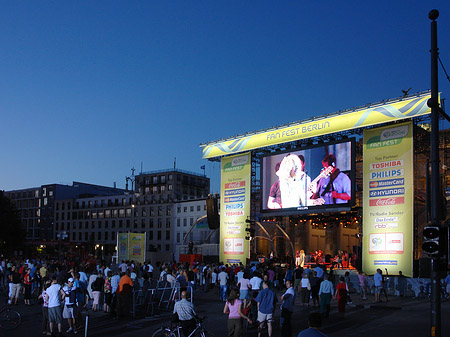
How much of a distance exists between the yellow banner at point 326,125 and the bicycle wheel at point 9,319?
2316cm

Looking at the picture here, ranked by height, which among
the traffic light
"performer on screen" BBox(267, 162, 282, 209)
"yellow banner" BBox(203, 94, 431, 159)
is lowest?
the traffic light

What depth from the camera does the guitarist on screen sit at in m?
32.8

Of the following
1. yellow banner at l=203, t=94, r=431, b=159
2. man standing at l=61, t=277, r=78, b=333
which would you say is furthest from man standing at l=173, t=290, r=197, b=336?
yellow banner at l=203, t=94, r=431, b=159

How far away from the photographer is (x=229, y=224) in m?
41.6

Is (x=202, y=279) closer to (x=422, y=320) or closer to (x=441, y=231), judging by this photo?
(x=422, y=320)

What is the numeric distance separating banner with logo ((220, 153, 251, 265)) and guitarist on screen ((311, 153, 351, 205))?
7462 mm

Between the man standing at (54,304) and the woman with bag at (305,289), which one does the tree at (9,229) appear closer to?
the woman with bag at (305,289)

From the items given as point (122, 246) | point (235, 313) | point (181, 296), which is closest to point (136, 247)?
point (122, 246)

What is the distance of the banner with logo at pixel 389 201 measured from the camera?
29.0 meters

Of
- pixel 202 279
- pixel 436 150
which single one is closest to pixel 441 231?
pixel 436 150

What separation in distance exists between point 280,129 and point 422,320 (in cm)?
2194

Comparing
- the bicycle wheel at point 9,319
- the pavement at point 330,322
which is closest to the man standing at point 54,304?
the pavement at point 330,322

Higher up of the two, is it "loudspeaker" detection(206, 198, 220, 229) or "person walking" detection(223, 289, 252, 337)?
"loudspeaker" detection(206, 198, 220, 229)

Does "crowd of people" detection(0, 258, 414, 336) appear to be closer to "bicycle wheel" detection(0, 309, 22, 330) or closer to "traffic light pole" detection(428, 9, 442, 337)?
"bicycle wheel" detection(0, 309, 22, 330)
